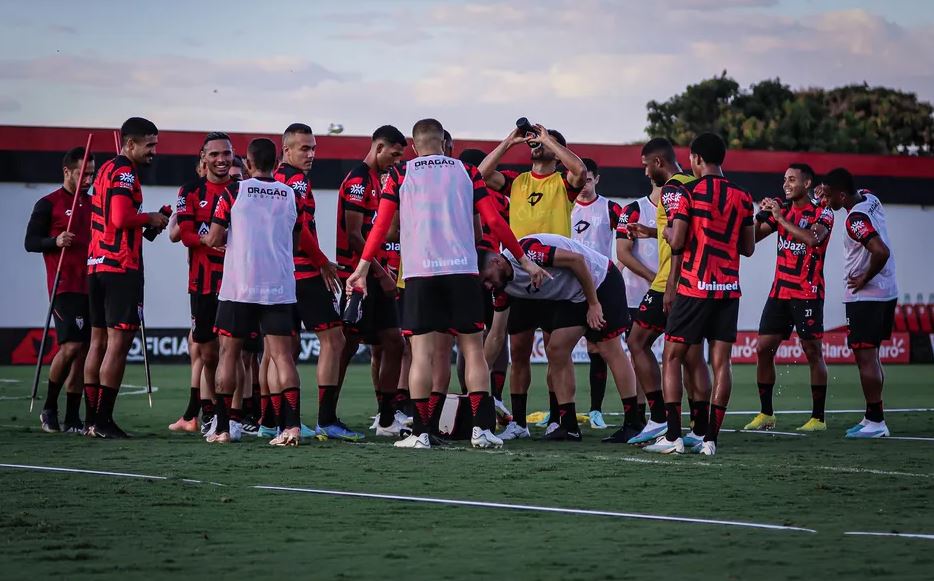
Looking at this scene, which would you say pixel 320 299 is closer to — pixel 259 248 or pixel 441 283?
pixel 259 248

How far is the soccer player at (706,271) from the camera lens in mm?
9492

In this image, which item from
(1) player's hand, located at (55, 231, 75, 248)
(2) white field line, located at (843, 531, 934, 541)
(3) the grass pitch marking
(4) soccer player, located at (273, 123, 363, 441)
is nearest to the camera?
(2) white field line, located at (843, 531, 934, 541)

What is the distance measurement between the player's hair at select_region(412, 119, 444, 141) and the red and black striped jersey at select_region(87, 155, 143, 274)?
95.0 inches

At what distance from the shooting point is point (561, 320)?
34.7 ft

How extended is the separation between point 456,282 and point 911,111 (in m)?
69.3

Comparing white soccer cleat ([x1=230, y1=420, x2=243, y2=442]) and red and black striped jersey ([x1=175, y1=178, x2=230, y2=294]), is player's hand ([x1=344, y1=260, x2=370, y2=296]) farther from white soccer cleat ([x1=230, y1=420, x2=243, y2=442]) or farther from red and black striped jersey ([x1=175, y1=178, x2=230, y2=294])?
red and black striped jersey ([x1=175, y1=178, x2=230, y2=294])

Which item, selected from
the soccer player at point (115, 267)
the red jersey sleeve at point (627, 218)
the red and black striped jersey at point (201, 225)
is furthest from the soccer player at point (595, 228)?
the soccer player at point (115, 267)

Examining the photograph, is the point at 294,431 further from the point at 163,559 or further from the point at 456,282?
the point at 163,559

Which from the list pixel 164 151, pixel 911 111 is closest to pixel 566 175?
pixel 164 151

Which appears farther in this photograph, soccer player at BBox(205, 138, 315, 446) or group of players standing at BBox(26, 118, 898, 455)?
soccer player at BBox(205, 138, 315, 446)

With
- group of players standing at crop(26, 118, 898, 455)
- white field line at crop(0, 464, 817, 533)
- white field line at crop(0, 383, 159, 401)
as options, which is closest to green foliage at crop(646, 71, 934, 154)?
white field line at crop(0, 383, 159, 401)

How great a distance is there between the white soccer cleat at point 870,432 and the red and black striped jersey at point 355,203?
445 centimetres

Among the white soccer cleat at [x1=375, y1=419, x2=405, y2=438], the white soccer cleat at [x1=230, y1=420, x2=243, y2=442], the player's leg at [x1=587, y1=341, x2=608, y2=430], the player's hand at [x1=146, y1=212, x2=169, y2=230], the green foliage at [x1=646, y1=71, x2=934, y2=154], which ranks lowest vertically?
the white soccer cleat at [x1=375, y1=419, x2=405, y2=438]

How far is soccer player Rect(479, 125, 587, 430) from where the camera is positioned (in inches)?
421
